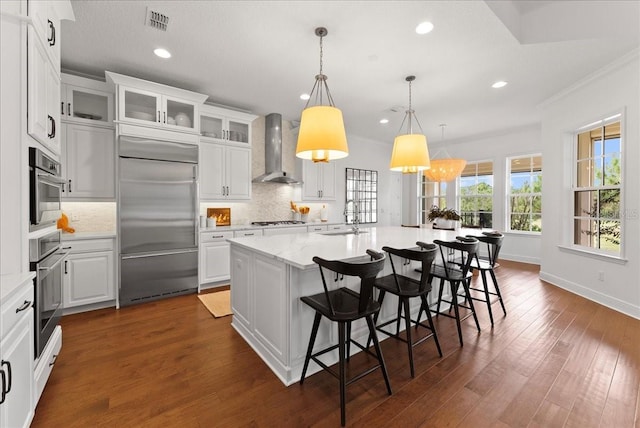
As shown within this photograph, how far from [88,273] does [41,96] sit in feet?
7.46

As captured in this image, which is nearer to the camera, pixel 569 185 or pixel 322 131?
pixel 322 131

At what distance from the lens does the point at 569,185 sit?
430 cm

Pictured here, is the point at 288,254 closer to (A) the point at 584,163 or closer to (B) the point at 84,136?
(B) the point at 84,136

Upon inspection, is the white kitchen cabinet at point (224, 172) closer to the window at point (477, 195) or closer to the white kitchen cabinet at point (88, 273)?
the white kitchen cabinet at point (88, 273)

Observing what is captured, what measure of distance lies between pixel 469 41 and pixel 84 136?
4549 millimetres

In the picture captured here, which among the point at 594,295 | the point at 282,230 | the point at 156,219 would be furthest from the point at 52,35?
the point at 594,295

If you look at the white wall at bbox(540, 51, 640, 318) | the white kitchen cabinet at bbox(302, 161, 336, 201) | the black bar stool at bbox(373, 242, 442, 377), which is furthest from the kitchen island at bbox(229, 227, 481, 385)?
the white kitchen cabinet at bbox(302, 161, 336, 201)

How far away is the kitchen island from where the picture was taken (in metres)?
2.01

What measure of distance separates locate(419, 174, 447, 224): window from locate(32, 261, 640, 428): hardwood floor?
486 cm

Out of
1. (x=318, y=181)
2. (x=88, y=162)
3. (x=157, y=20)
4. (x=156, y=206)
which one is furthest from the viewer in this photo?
(x=318, y=181)

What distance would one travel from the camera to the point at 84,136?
3418 mm

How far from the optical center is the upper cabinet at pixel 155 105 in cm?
340

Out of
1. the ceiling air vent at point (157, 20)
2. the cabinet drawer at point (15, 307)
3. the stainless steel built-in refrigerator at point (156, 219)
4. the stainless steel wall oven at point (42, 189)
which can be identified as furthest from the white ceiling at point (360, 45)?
the cabinet drawer at point (15, 307)

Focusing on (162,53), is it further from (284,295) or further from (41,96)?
(284,295)
